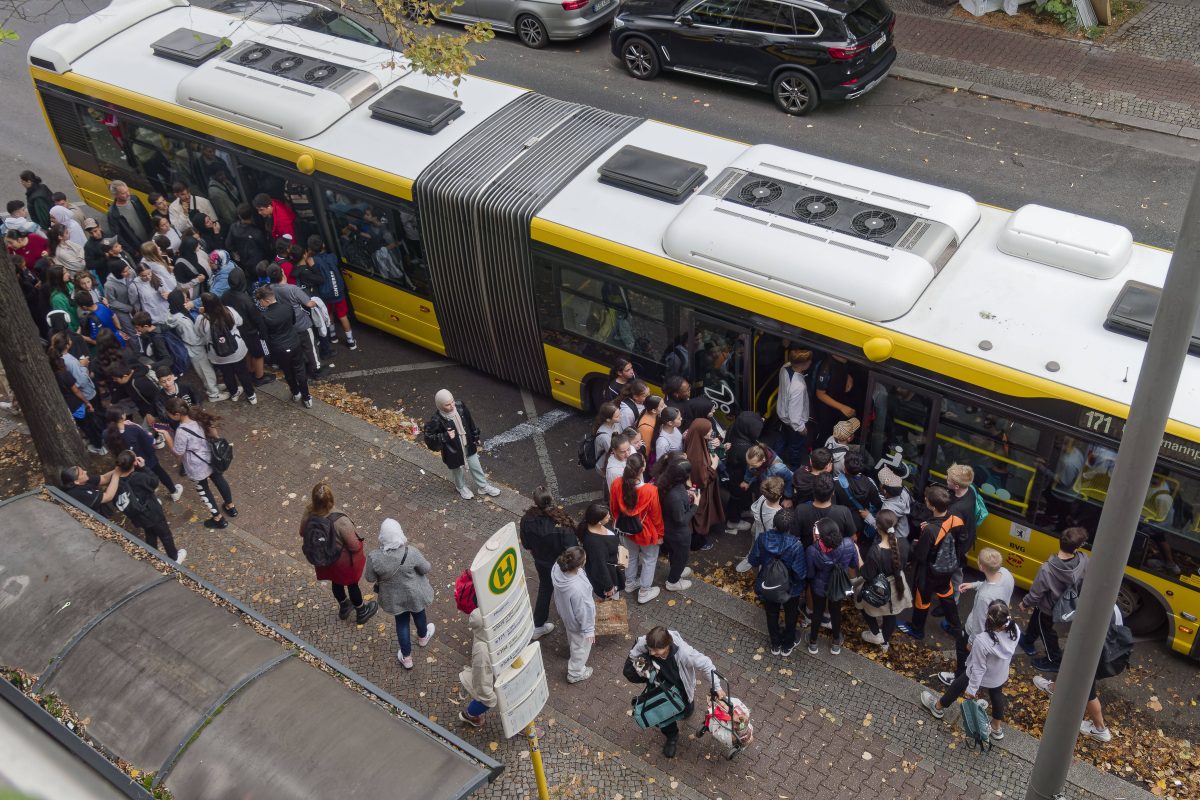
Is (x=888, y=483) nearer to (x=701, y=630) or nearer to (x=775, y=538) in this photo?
(x=775, y=538)

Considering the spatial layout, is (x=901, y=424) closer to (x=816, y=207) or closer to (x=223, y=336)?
(x=816, y=207)

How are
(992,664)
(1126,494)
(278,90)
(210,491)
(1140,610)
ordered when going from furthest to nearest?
(278,90), (210,491), (1140,610), (992,664), (1126,494)

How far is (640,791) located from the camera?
8.10 metres

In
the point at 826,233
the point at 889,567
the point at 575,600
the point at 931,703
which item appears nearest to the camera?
the point at 575,600

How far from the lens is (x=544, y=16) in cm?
1886

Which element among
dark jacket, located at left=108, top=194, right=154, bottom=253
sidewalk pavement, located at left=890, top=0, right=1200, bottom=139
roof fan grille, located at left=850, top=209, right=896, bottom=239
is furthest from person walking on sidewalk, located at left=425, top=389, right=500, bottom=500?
sidewalk pavement, located at left=890, top=0, right=1200, bottom=139

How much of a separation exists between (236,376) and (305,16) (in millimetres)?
6063

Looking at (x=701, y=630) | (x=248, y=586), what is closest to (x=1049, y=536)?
(x=701, y=630)

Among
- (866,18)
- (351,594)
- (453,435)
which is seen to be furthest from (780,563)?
(866,18)

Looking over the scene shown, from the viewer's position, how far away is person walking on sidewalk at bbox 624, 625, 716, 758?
755 centimetres

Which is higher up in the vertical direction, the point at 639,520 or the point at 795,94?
the point at 639,520

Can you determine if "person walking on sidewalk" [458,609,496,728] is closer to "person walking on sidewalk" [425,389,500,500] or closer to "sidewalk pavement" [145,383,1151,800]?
"sidewalk pavement" [145,383,1151,800]

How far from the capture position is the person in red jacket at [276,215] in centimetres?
1252

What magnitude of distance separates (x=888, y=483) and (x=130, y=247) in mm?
9793
